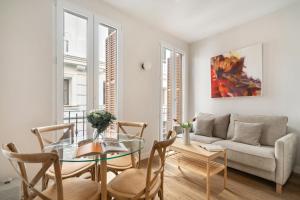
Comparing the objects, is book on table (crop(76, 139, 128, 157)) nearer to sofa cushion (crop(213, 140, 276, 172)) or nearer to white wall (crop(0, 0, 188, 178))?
white wall (crop(0, 0, 188, 178))

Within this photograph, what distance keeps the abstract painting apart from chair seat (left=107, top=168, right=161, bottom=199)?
261 cm

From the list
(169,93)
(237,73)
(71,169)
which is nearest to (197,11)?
(237,73)

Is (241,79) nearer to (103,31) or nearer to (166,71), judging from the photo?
(166,71)

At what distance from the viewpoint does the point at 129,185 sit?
138 cm

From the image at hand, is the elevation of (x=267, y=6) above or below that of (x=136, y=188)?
above

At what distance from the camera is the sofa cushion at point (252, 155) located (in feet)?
6.98

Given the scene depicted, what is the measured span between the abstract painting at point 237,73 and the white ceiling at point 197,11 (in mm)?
607

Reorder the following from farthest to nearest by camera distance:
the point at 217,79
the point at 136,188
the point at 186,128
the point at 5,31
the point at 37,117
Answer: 1. the point at 217,79
2. the point at 186,128
3. the point at 37,117
4. the point at 5,31
5. the point at 136,188

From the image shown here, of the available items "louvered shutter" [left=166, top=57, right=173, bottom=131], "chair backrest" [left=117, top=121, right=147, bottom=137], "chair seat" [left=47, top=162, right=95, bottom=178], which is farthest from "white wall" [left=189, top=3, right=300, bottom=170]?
"chair seat" [left=47, top=162, right=95, bottom=178]

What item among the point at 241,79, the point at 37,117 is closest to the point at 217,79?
the point at 241,79

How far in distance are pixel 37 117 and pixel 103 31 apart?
1651 millimetres

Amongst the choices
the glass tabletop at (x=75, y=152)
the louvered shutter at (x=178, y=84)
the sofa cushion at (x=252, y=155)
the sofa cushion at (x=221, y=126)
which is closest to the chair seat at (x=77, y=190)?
the glass tabletop at (x=75, y=152)

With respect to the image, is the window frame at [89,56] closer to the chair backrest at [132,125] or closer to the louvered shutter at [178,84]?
the chair backrest at [132,125]

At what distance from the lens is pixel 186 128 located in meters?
2.45
